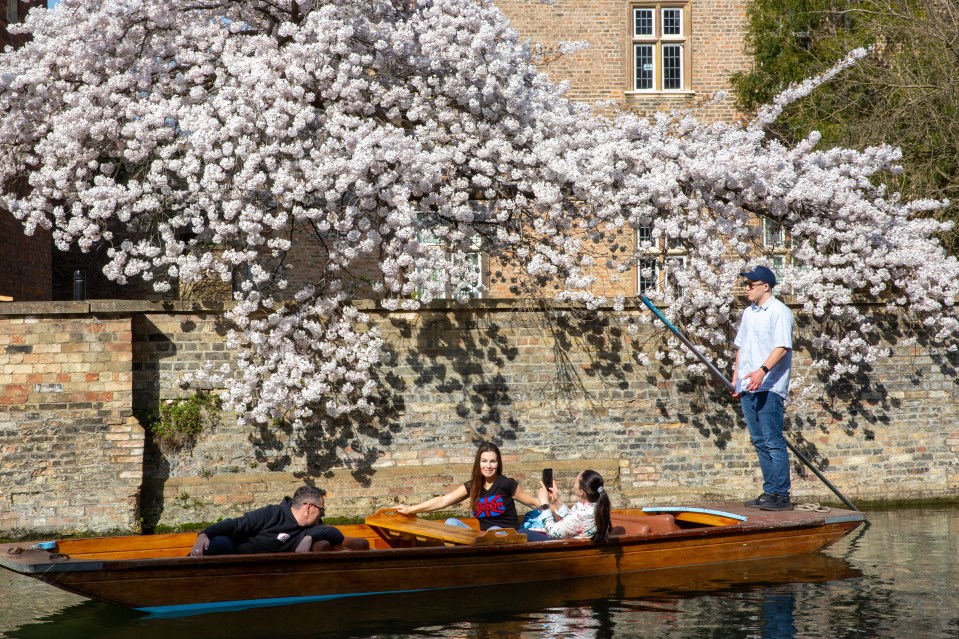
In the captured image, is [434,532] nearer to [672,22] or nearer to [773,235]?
[773,235]

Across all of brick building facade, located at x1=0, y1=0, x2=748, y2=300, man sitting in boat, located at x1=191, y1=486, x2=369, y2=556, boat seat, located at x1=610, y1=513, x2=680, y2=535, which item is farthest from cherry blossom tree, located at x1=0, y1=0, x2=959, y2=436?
brick building facade, located at x1=0, y1=0, x2=748, y2=300

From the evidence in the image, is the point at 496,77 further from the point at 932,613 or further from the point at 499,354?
the point at 932,613

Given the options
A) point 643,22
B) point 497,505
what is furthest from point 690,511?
point 643,22

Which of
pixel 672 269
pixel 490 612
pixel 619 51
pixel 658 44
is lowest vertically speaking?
pixel 490 612

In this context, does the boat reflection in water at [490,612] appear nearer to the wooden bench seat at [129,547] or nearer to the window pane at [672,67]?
the wooden bench seat at [129,547]

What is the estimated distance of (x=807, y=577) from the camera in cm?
806

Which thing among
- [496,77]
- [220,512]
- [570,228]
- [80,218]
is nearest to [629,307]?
[570,228]

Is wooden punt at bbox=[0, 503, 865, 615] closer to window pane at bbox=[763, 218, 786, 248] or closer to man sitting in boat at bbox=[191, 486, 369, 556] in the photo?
man sitting in boat at bbox=[191, 486, 369, 556]

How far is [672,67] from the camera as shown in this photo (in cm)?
1773

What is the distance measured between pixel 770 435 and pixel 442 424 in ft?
13.2

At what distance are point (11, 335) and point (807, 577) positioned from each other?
820cm

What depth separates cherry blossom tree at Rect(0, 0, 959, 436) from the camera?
10.5 meters

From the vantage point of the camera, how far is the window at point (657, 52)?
17672 millimetres

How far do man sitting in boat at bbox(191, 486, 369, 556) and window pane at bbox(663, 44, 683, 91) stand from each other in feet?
41.1
